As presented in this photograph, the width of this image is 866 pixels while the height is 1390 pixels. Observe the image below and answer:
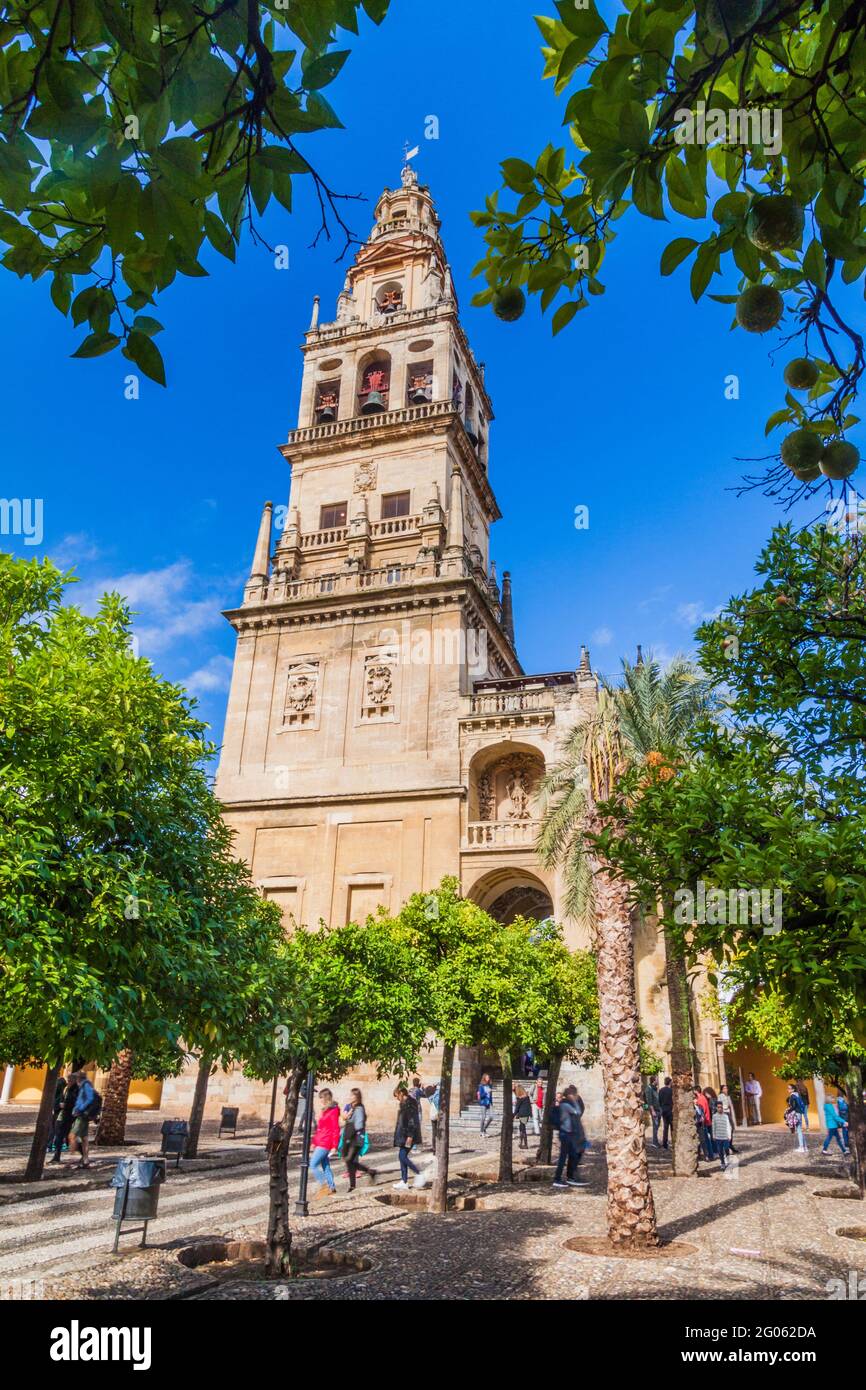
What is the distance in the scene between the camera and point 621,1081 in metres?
11.5

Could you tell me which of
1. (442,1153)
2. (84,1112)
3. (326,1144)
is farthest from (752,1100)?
(84,1112)

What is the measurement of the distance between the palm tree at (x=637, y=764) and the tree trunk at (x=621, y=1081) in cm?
29

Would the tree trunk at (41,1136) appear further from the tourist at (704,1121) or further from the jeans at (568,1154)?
the tourist at (704,1121)

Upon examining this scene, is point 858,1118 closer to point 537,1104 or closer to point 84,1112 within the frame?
point 537,1104

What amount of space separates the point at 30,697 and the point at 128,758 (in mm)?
1003

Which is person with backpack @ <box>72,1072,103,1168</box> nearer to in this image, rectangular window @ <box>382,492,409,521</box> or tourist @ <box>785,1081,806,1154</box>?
tourist @ <box>785,1081,806,1154</box>

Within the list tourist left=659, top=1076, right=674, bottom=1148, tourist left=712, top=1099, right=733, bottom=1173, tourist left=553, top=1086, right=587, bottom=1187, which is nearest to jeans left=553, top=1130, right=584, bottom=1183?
tourist left=553, top=1086, right=587, bottom=1187

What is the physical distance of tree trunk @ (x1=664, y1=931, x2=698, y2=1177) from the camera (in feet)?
58.9

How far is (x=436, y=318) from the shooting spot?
130 feet

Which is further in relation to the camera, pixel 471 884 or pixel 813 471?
pixel 471 884

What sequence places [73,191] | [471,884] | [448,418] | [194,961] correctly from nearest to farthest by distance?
[73,191] → [194,961] → [471,884] → [448,418]

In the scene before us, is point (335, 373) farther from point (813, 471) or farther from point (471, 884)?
point (813, 471)

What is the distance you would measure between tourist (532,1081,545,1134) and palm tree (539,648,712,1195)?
630 centimetres
